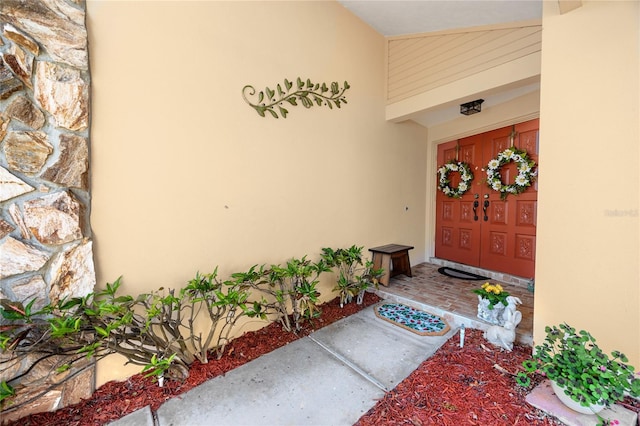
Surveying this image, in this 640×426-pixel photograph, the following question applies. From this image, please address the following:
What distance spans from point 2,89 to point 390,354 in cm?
283

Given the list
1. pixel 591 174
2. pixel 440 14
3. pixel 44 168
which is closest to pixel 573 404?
pixel 591 174

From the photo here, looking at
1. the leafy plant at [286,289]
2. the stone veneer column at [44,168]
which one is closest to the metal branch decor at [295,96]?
the stone veneer column at [44,168]

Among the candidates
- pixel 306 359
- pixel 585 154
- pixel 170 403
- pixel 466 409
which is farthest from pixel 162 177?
pixel 585 154

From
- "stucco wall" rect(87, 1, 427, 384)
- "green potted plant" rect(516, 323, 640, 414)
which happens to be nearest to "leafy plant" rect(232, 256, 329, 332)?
"stucco wall" rect(87, 1, 427, 384)

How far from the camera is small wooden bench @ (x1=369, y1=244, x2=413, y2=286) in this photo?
3.17m

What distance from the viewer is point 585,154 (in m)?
1.57

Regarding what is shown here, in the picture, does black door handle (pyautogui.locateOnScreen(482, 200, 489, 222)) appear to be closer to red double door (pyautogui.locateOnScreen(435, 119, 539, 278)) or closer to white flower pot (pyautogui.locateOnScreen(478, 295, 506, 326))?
red double door (pyautogui.locateOnScreen(435, 119, 539, 278))

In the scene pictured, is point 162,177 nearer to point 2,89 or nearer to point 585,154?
point 2,89

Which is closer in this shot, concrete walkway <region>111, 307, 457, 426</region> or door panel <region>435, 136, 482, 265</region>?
concrete walkway <region>111, 307, 457, 426</region>

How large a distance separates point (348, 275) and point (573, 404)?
1954mm

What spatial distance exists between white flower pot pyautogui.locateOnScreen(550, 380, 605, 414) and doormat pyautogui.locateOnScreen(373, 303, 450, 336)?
84cm

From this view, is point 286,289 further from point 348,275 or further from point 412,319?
point 412,319

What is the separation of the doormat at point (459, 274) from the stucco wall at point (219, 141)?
4.50ft

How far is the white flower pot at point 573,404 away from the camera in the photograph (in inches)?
51.5
